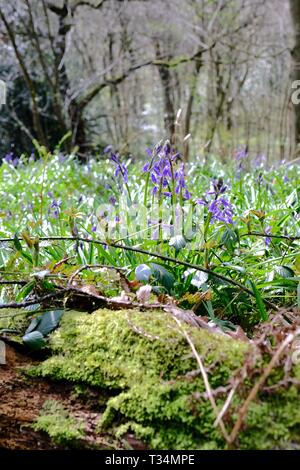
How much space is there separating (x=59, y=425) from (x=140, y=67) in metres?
9.77

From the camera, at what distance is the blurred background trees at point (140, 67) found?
988cm

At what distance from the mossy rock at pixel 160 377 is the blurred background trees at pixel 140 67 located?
7626 millimetres

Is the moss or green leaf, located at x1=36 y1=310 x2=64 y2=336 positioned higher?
green leaf, located at x1=36 y1=310 x2=64 y2=336

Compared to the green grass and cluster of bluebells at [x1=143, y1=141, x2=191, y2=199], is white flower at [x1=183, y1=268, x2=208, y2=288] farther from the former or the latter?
cluster of bluebells at [x1=143, y1=141, x2=191, y2=199]

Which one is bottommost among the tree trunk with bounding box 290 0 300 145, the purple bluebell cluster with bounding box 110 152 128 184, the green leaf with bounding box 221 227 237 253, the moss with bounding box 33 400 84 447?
the moss with bounding box 33 400 84 447

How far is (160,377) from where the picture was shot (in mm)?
1208

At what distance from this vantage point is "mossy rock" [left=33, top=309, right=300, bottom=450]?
41.6 inches

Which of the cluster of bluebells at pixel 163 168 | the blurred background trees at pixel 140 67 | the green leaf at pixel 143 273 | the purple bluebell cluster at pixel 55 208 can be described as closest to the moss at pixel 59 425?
the green leaf at pixel 143 273

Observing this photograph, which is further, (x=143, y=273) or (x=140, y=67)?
(x=140, y=67)

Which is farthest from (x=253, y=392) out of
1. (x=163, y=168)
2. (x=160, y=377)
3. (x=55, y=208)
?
(x=55, y=208)

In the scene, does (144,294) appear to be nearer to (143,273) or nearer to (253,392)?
(143,273)

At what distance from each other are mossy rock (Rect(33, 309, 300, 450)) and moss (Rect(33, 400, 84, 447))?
71mm

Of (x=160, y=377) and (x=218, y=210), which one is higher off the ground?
(x=218, y=210)

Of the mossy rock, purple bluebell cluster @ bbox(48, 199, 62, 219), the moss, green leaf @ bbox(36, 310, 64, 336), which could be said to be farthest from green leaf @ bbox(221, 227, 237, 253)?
purple bluebell cluster @ bbox(48, 199, 62, 219)
